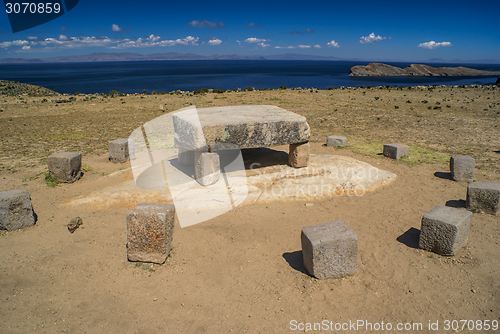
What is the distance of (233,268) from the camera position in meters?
4.72

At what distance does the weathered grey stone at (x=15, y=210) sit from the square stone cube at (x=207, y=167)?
3396 millimetres

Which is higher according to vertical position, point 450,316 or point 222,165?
point 222,165

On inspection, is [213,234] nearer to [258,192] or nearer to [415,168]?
[258,192]

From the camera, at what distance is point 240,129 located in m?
6.84

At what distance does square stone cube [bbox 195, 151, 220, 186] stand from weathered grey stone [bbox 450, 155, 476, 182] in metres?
6.23

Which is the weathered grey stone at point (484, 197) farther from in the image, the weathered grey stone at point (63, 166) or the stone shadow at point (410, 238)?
the weathered grey stone at point (63, 166)

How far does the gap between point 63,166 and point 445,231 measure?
8551 mm

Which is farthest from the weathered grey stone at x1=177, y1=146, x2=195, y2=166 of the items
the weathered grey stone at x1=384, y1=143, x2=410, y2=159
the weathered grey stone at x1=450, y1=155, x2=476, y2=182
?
the weathered grey stone at x1=450, y1=155, x2=476, y2=182

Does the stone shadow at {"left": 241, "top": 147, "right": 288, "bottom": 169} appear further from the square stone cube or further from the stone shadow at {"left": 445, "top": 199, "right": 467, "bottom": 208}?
the stone shadow at {"left": 445, "top": 199, "right": 467, "bottom": 208}

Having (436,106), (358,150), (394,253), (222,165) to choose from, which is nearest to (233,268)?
(394,253)

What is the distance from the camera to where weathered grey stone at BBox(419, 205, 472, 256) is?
15.3 ft

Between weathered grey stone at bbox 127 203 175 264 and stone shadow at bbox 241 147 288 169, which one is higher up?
stone shadow at bbox 241 147 288 169

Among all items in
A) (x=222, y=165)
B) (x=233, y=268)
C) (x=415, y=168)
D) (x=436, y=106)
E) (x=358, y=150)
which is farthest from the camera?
(x=436, y=106)

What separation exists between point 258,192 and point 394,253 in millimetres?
3106
